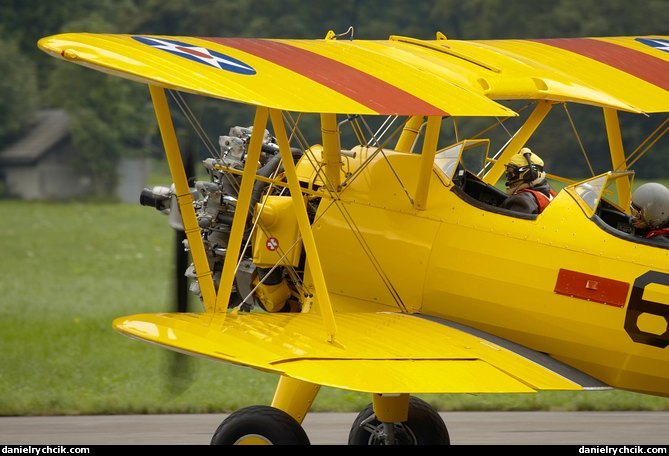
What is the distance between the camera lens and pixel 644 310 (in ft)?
22.5

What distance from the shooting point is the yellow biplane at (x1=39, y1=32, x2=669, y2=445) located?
21.2 ft

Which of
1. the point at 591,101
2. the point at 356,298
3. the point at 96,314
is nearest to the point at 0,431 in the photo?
the point at 356,298

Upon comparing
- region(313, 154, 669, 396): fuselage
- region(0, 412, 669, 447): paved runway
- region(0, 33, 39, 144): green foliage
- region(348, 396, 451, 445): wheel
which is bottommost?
region(0, 33, 39, 144): green foliage

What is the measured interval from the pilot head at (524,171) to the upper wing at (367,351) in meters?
1.22

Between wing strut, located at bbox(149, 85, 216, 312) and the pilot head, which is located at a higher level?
the pilot head

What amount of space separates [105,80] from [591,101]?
111 feet

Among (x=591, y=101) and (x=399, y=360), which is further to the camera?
(x=591, y=101)

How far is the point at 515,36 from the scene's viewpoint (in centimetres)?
4006

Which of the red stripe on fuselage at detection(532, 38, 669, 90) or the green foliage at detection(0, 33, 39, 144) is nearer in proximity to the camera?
the red stripe on fuselage at detection(532, 38, 669, 90)

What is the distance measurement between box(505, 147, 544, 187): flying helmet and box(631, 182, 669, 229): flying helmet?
0.92 metres

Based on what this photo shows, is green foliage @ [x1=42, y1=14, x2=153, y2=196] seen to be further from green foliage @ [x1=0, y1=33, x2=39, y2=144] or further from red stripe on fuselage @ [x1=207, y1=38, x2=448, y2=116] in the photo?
red stripe on fuselage @ [x1=207, y1=38, x2=448, y2=116]

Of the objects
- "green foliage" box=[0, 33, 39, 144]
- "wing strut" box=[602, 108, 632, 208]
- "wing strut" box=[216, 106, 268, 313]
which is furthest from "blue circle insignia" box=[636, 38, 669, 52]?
"green foliage" box=[0, 33, 39, 144]

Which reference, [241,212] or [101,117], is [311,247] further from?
[101,117]

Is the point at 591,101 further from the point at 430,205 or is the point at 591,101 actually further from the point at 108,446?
the point at 108,446
